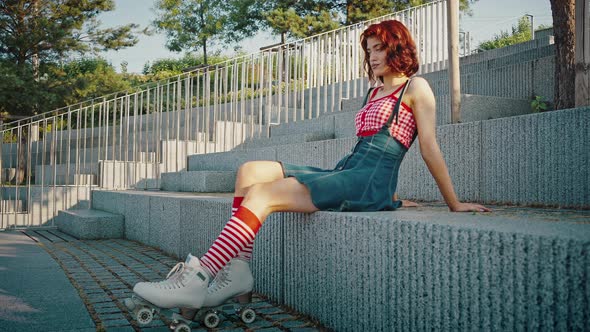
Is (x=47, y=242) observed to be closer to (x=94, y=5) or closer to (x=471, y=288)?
(x=471, y=288)

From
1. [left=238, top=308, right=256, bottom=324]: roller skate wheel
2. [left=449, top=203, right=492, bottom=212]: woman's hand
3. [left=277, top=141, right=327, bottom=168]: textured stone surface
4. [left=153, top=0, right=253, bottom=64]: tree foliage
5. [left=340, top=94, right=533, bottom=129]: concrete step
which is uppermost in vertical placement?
[left=153, top=0, right=253, bottom=64]: tree foliage

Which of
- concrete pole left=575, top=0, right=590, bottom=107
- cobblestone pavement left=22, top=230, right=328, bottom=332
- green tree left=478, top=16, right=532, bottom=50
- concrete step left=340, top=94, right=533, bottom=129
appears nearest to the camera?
cobblestone pavement left=22, top=230, right=328, bottom=332

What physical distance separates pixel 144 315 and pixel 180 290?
26cm

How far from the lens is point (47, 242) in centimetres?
600

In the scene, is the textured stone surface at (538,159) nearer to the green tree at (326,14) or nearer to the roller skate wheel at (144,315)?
the roller skate wheel at (144,315)

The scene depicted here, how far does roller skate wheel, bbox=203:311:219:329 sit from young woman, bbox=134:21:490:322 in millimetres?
76

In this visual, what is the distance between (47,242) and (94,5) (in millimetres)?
→ 11555

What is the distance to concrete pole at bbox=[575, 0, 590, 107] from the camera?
9.74 ft

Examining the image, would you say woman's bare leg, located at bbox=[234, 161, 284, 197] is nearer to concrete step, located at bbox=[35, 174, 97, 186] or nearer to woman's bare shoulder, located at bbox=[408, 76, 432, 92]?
woman's bare shoulder, located at bbox=[408, 76, 432, 92]

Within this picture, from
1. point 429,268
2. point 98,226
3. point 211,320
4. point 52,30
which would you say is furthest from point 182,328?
point 52,30

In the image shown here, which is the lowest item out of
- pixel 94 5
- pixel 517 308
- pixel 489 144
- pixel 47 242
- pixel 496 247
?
pixel 47 242

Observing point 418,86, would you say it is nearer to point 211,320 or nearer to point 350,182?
point 350,182

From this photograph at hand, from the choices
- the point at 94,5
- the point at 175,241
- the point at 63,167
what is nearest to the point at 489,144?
the point at 175,241

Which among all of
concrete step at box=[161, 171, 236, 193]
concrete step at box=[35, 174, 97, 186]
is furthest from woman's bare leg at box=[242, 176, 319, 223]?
concrete step at box=[35, 174, 97, 186]
